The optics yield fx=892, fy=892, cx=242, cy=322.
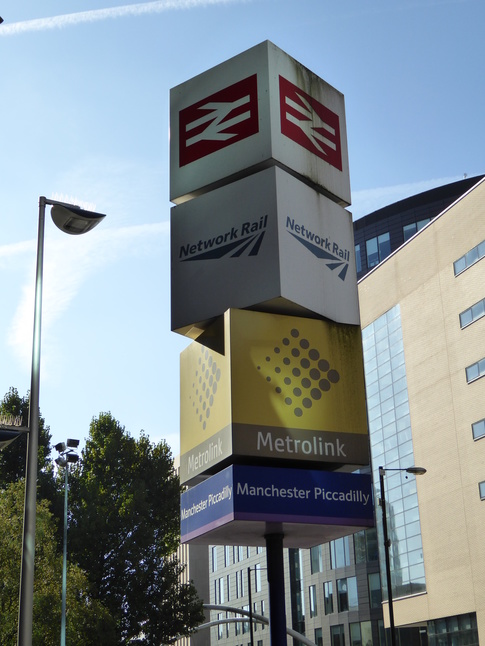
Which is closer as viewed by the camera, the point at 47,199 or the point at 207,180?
the point at 47,199

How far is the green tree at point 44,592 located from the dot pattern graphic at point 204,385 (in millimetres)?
22743

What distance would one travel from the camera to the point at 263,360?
14.4 m

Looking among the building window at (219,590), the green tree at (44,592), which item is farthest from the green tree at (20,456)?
the building window at (219,590)

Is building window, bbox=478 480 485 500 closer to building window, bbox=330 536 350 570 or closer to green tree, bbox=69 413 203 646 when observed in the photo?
green tree, bbox=69 413 203 646

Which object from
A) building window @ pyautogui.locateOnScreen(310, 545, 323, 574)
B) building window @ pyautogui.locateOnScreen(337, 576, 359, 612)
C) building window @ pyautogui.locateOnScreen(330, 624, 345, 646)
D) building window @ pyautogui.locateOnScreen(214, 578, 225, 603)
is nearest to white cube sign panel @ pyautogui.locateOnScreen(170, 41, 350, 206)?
building window @ pyautogui.locateOnScreen(337, 576, 359, 612)

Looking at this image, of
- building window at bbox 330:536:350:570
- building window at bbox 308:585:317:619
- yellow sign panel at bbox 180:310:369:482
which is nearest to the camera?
yellow sign panel at bbox 180:310:369:482

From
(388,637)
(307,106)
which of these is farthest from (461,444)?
(307,106)

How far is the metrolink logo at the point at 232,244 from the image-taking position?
14.7 m

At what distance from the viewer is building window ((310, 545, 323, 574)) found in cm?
7256

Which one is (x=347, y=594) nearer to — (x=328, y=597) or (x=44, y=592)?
(x=328, y=597)

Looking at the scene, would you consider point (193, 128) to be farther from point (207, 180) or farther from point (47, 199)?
point (47, 199)

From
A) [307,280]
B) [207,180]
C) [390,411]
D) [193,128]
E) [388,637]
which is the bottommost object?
[388,637]

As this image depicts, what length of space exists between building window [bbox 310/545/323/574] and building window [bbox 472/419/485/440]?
24059 millimetres

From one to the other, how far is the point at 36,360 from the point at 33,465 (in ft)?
5.94
